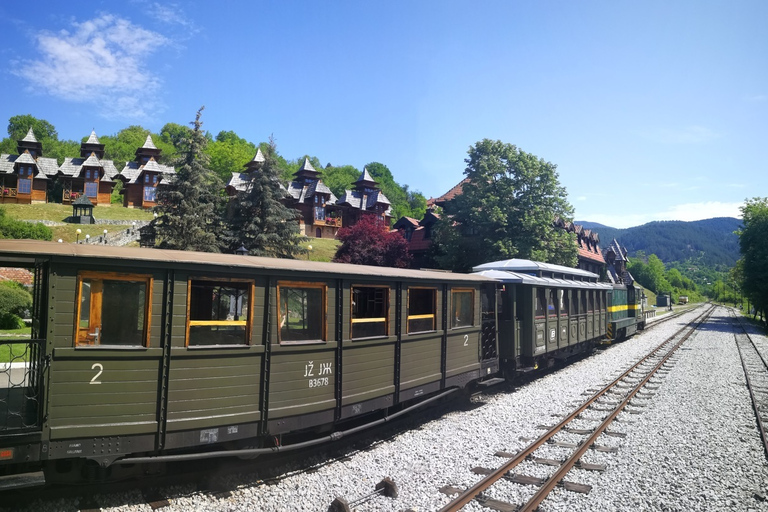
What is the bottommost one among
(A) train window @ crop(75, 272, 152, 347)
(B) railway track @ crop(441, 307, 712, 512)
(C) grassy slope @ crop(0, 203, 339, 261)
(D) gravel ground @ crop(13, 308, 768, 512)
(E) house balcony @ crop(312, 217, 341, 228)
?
(D) gravel ground @ crop(13, 308, 768, 512)

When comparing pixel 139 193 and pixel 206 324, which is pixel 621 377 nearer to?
pixel 206 324

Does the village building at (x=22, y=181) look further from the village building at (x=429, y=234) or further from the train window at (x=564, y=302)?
the train window at (x=564, y=302)

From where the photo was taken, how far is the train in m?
5.31

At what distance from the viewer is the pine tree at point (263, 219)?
30.1m

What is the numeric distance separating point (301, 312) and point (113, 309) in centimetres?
255

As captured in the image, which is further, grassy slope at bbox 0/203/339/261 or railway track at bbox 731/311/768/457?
grassy slope at bbox 0/203/339/261

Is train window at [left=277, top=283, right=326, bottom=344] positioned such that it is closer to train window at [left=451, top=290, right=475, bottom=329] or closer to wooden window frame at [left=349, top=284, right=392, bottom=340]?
wooden window frame at [left=349, top=284, right=392, bottom=340]

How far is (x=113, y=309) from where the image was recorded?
571cm

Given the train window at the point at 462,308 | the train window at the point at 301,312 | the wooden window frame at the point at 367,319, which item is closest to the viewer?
the train window at the point at 301,312

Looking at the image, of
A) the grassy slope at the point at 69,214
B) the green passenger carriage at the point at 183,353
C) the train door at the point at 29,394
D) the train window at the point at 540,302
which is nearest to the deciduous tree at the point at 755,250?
the train window at the point at 540,302

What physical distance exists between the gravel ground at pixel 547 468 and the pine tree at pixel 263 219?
20468 mm

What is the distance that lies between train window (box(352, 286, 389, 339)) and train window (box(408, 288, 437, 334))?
76cm

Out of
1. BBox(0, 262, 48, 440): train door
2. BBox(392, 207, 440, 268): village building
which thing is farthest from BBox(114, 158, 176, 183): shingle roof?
BBox(0, 262, 48, 440): train door

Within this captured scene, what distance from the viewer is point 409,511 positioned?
6.03 metres
